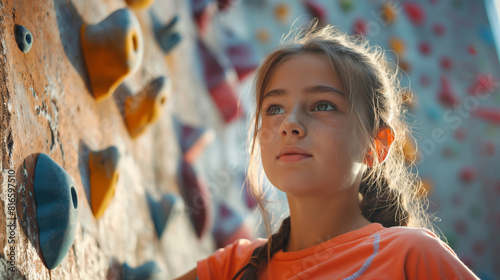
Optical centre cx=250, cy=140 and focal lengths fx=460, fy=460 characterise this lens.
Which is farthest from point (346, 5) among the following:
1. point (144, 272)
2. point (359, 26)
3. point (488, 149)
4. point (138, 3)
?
point (144, 272)

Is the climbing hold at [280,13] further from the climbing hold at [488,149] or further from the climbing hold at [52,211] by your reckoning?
the climbing hold at [52,211]

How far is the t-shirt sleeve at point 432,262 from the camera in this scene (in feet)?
1.71

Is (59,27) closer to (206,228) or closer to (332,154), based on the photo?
(332,154)

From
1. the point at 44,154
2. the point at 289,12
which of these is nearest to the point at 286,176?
the point at 44,154

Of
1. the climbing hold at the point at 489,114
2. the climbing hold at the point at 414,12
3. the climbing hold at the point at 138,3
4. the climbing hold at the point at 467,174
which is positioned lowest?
the climbing hold at the point at 467,174

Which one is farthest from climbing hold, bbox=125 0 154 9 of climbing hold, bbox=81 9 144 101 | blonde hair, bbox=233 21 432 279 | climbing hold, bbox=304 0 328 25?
climbing hold, bbox=304 0 328 25

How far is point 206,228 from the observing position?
48.1 inches

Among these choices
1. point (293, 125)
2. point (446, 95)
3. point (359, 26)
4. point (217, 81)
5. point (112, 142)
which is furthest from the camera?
point (446, 95)

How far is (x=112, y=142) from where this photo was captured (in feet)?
2.79

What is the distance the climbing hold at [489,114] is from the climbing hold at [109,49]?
1.59 m

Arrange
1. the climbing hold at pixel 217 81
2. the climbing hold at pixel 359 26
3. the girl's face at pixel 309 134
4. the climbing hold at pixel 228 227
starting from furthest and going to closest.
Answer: the climbing hold at pixel 359 26, the climbing hold at pixel 217 81, the climbing hold at pixel 228 227, the girl's face at pixel 309 134

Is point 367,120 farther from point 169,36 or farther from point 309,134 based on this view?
point 169,36

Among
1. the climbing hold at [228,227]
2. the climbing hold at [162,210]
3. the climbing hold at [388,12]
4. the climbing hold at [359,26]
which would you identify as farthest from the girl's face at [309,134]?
the climbing hold at [388,12]

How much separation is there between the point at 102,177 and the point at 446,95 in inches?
63.8
